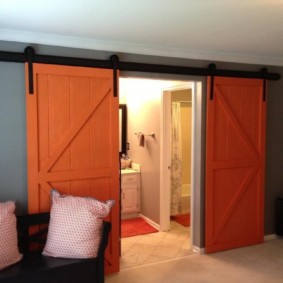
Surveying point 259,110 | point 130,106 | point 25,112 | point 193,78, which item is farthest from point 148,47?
point 130,106

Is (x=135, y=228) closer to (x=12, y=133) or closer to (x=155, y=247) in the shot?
(x=155, y=247)

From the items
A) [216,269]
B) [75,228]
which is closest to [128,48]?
[75,228]

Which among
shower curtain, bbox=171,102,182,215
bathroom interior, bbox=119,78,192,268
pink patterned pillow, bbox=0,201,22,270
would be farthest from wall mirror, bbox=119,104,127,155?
pink patterned pillow, bbox=0,201,22,270

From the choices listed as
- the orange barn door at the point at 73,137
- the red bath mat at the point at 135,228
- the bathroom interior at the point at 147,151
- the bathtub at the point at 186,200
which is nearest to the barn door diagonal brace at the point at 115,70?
the orange barn door at the point at 73,137

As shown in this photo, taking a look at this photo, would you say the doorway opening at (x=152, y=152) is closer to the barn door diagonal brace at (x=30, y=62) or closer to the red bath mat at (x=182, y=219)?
the red bath mat at (x=182, y=219)

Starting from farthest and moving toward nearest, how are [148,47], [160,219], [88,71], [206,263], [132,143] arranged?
1. [132,143]
2. [160,219]
3. [206,263]
4. [148,47]
5. [88,71]

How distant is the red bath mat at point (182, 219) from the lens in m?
4.88

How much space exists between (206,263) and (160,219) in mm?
1144

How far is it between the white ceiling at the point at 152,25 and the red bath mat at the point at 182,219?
2514 mm

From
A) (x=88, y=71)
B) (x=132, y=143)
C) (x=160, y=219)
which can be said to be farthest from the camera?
(x=132, y=143)

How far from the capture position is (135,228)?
4.67 meters

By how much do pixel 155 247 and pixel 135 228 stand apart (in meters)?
0.72

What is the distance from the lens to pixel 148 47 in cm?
328

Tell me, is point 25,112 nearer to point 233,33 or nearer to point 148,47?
point 148,47
